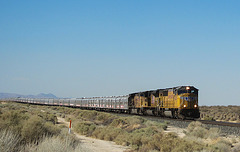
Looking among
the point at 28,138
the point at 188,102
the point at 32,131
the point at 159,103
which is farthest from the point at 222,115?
the point at 28,138

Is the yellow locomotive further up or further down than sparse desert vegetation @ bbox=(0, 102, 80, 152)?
further up

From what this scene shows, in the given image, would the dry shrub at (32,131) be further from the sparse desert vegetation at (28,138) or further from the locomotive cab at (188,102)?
the locomotive cab at (188,102)

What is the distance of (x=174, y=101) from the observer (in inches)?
1089

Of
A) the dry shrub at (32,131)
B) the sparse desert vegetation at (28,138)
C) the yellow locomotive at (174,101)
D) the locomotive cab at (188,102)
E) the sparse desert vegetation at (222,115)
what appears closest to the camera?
the sparse desert vegetation at (28,138)

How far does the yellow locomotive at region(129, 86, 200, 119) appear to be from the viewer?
87.3 feet

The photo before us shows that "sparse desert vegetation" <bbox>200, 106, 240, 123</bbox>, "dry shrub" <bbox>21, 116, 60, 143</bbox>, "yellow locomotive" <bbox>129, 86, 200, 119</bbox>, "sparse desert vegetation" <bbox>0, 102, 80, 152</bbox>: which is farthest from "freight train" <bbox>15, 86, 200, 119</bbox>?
"dry shrub" <bbox>21, 116, 60, 143</bbox>

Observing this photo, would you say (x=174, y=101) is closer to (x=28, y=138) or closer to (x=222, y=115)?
(x=222, y=115)

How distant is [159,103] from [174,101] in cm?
383

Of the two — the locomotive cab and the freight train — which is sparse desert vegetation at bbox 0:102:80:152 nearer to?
the locomotive cab

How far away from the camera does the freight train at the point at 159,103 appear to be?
26.7 metres

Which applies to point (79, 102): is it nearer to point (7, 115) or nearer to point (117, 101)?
point (117, 101)


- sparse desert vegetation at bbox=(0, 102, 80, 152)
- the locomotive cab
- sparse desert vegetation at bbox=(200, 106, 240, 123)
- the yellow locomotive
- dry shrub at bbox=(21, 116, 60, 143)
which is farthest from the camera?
sparse desert vegetation at bbox=(200, 106, 240, 123)

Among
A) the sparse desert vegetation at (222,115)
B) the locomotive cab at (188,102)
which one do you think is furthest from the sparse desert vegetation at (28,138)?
the sparse desert vegetation at (222,115)

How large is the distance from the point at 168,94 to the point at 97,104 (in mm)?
26340
